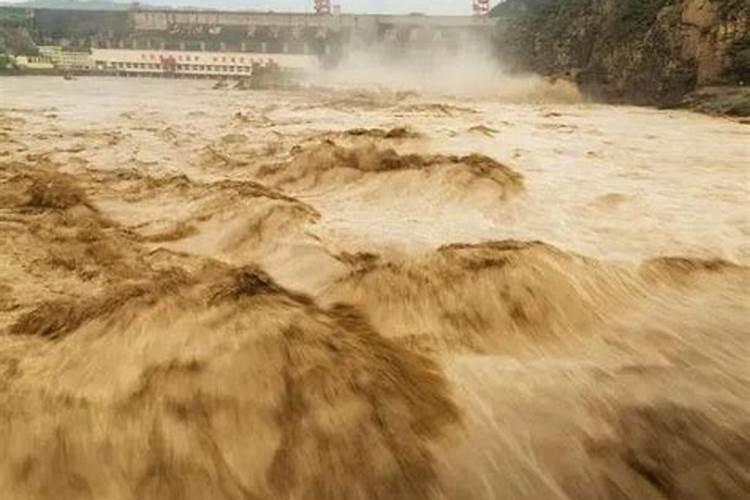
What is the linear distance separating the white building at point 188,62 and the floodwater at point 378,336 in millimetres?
60015

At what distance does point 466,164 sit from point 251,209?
13.3ft

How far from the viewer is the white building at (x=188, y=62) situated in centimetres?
6931

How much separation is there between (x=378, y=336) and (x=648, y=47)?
32605 mm

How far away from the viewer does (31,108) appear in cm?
2920

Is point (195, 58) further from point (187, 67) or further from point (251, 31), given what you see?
point (251, 31)

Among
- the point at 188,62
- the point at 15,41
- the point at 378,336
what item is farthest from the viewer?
the point at 15,41

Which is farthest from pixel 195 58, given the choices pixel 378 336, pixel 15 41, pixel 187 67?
pixel 378 336

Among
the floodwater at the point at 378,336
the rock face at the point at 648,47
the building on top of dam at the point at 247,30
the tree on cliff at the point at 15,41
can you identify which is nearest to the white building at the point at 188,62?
the building on top of dam at the point at 247,30

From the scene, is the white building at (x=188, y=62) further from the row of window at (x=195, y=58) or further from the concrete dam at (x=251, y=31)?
the concrete dam at (x=251, y=31)

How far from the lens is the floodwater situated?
170 inches

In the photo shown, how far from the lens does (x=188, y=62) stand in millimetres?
70750

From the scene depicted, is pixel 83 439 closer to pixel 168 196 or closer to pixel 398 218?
pixel 398 218

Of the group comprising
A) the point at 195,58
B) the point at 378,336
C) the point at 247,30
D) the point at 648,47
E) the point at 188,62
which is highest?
the point at 247,30

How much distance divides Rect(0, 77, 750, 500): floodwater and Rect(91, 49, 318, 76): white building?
60015mm
